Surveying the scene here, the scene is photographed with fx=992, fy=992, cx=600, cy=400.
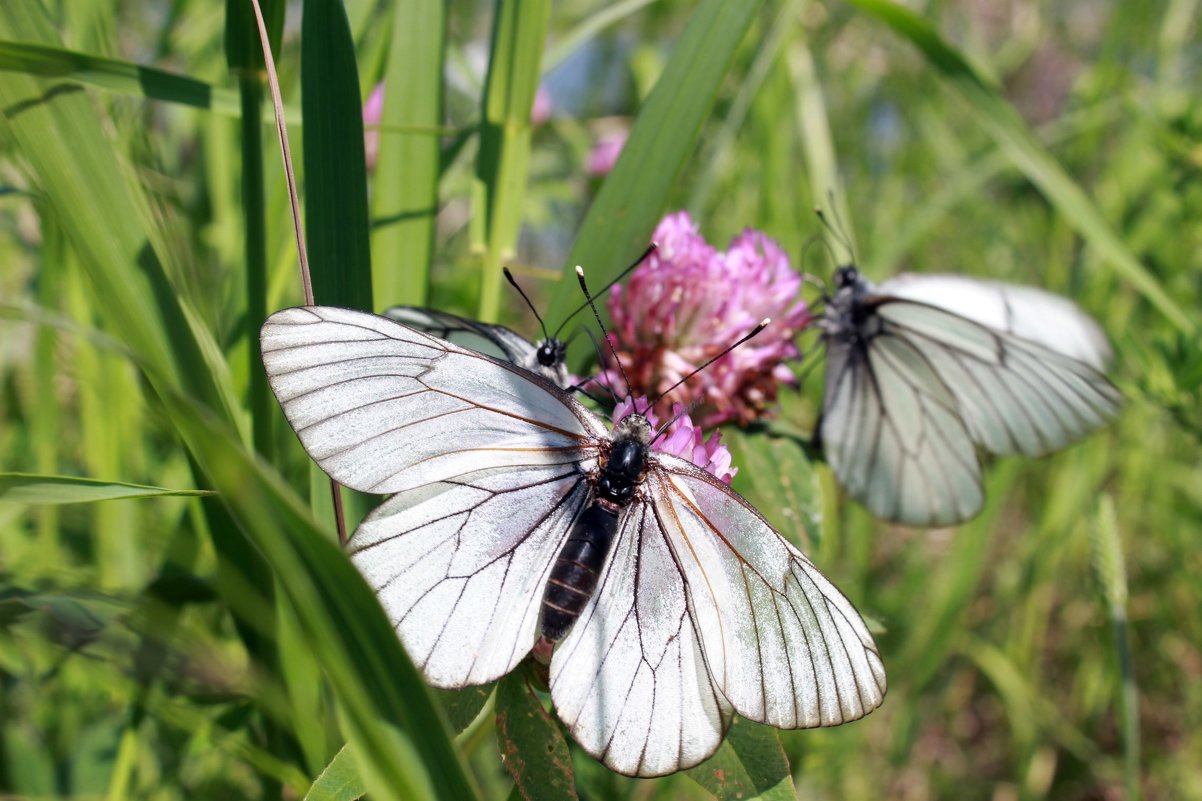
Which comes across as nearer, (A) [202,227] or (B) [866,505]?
(B) [866,505]

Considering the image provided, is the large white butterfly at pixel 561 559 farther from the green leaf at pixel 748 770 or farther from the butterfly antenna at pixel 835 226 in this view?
the butterfly antenna at pixel 835 226

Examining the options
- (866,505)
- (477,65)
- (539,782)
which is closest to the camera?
(539,782)

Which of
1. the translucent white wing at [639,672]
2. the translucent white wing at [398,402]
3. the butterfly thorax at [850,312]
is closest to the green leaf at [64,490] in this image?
the translucent white wing at [398,402]

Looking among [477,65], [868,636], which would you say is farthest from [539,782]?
[477,65]

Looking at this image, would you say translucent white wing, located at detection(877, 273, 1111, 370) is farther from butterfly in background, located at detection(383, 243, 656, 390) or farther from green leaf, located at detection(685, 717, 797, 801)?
green leaf, located at detection(685, 717, 797, 801)

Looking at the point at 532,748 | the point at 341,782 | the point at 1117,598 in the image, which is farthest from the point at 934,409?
the point at 341,782

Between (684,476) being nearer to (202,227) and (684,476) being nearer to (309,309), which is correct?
(309,309)
